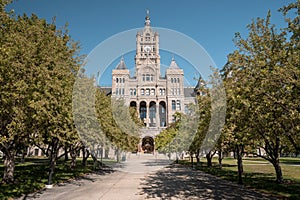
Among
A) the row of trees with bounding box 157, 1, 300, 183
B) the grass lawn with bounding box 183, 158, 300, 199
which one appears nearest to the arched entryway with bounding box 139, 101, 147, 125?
the grass lawn with bounding box 183, 158, 300, 199

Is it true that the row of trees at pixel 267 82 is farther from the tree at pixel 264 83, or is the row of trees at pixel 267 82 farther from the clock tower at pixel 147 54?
A: the clock tower at pixel 147 54

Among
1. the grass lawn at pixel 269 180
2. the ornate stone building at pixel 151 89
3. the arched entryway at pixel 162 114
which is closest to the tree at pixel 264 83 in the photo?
the grass lawn at pixel 269 180

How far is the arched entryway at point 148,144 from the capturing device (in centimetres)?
7266

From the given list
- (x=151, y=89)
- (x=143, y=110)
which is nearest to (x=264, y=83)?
(x=151, y=89)

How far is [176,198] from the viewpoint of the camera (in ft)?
36.2

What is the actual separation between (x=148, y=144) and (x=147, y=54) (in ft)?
120

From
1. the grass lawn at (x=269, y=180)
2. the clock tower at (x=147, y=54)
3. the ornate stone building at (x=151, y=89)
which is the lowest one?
the grass lawn at (x=269, y=180)

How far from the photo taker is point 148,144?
73438 millimetres

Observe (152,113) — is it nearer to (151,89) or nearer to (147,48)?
(151,89)

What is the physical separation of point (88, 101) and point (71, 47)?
5608 millimetres

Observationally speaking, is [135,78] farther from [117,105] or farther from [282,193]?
[282,193]

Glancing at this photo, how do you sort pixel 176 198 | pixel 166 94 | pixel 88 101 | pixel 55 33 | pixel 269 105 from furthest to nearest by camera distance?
pixel 166 94 < pixel 55 33 < pixel 88 101 < pixel 176 198 < pixel 269 105

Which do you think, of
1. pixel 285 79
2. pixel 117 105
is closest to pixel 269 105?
pixel 285 79

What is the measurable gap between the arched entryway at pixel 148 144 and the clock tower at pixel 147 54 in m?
21.4
